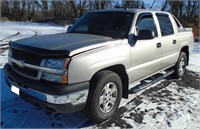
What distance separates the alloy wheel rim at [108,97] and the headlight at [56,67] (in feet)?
2.46

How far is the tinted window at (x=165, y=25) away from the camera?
5408 millimetres

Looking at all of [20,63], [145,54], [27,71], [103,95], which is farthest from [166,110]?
[20,63]

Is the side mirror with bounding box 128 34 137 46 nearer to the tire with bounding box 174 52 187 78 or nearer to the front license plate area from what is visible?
the front license plate area

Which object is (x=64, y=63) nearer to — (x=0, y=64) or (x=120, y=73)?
(x=120, y=73)

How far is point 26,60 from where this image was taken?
361cm

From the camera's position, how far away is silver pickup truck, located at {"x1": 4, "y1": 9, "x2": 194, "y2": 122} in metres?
3.29

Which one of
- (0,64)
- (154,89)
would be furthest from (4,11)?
(154,89)

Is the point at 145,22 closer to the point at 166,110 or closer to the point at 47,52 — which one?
the point at 166,110

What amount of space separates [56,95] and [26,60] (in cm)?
78

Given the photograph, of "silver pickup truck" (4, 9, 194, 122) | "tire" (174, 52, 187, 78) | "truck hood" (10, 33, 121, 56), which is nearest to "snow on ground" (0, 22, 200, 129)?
"silver pickup truck" (4, 9, 194, 122)

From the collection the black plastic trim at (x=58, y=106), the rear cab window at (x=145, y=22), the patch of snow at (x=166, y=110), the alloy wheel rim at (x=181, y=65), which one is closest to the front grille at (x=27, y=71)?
the black plastic trim at (x=58, y=106)

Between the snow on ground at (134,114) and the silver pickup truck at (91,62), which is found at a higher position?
the silver pickup truck at (91,62)

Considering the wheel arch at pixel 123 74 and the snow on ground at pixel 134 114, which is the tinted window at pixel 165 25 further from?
the wheel arch at pixel 123 74

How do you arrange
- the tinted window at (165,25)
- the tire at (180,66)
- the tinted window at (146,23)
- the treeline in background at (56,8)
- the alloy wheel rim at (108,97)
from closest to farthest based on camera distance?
the alloy wheel rim at (108,97)
the tinted window at (146,23)
the tinted window at (165,25)
the tire at (180,66)
the treeline in background at (56,8)
